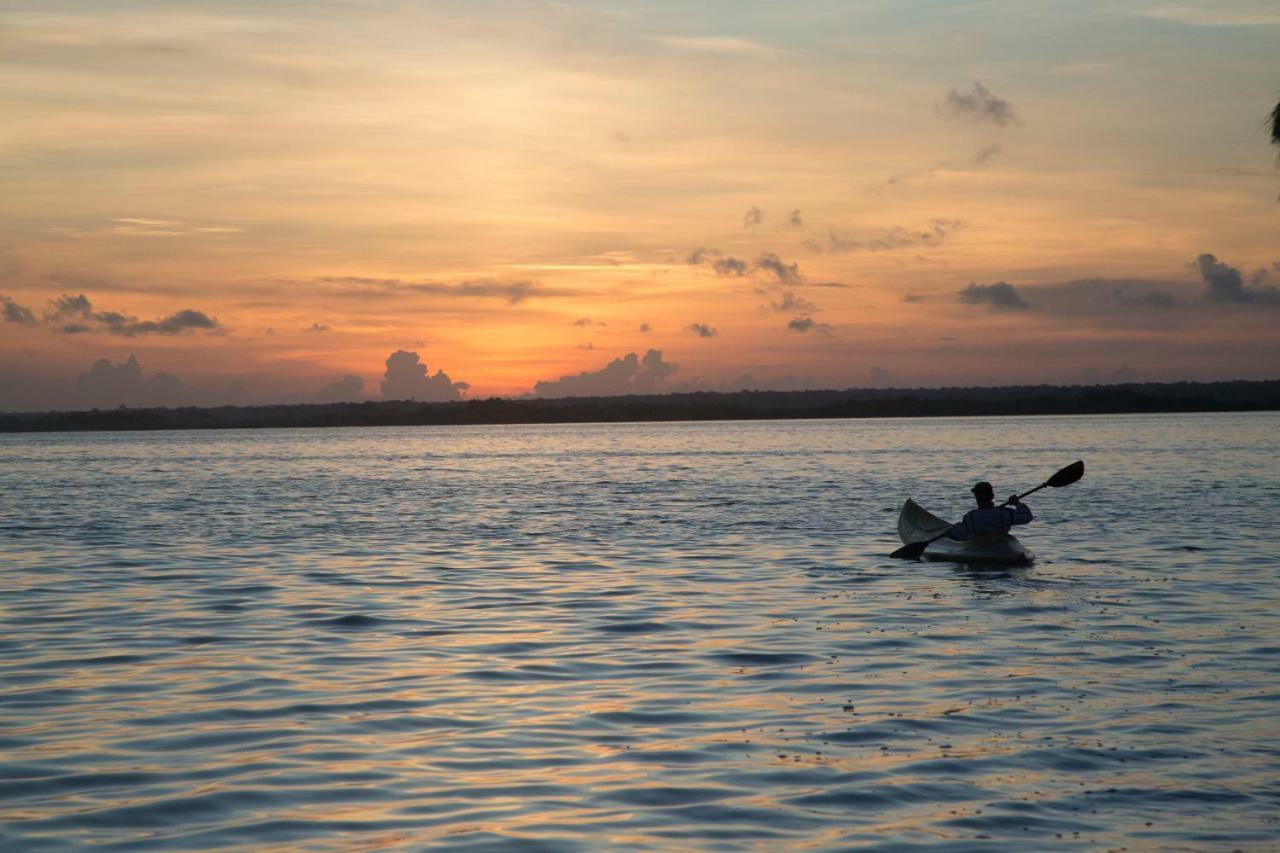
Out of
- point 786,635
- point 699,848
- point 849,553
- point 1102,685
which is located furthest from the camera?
point 849,553

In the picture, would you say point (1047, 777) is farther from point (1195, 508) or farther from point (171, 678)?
point (1195, 508)

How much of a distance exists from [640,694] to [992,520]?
48.0 ft

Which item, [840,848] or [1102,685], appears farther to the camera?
[1102,685]

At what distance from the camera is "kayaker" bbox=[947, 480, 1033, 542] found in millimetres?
26438

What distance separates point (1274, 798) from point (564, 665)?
329 inches

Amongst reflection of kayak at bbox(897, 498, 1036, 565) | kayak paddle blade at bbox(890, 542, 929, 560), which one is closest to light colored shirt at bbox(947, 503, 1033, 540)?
reflection of kayak at bbox(897, 498, 1036, 565)

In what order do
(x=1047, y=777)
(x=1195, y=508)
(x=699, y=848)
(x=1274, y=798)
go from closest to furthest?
(x=699, y=848)
(x=1274, y=798)
(x=1047, y=777)
(x=1195, y=508)

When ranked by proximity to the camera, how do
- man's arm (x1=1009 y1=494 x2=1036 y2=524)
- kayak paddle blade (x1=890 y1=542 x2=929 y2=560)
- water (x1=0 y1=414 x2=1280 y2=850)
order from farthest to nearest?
kayak paddle blade (x1=890 y1=542 x2=929 y2=560), man's arm (x1=1009 y1=494 x2=1036 y2=524), water (x1=0 y1=414 x2=1280 y2=850)

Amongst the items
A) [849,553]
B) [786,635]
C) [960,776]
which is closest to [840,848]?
[960,776]

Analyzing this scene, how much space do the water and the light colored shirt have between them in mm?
890

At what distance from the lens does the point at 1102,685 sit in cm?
1422

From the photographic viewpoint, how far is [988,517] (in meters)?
26.7

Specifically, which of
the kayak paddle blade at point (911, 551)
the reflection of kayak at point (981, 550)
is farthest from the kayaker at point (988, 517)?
the kayak paddle blade at point (911, 551)

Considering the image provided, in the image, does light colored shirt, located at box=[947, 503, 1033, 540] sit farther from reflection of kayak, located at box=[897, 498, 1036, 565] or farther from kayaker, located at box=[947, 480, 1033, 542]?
reflection of kayak, located at box=[897, 498, 1036, 565]
